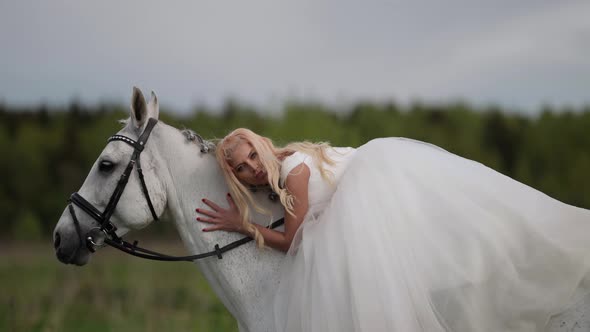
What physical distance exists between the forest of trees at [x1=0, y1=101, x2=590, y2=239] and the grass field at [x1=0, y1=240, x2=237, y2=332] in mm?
11514

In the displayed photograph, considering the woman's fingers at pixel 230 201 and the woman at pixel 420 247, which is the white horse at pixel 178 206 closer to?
the woman's fingers at pixel 230 201

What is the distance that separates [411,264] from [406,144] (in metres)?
0.87

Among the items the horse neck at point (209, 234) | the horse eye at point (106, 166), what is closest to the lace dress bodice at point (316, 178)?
the horse neck at point (209, 234)

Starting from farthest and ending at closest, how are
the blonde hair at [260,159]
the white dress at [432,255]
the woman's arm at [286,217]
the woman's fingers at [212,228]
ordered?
the woman's fingers at [212,228], the blonde hair at [260,159], the woman's arm at [286,217], the white dress at [432,255]

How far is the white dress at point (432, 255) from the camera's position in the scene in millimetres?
2840

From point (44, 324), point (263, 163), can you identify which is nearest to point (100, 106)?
point (44, 324)

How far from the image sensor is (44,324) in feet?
32.7

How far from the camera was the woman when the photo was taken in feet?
9.32

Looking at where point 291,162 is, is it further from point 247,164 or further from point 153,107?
point 153,107

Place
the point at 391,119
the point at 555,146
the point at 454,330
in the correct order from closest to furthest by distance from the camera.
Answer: the point at 454,330 → the point at 555,146 → the point at 391,119

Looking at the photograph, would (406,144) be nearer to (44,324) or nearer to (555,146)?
(44,324)

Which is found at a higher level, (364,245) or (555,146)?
(364,245)

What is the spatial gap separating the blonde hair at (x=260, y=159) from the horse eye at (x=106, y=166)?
73 centimetres

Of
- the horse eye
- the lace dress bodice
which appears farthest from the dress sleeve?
the horse eye
